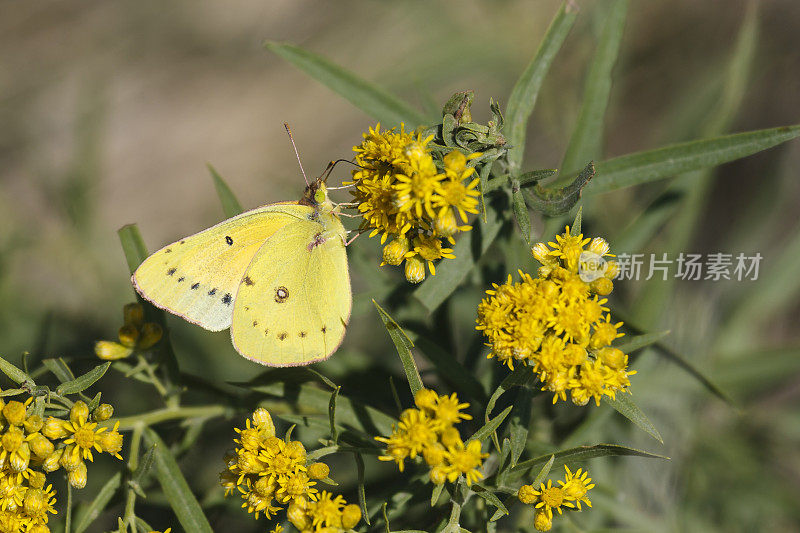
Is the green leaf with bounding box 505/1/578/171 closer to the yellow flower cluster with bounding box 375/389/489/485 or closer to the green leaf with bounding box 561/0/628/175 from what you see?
the green leaf with bounding box 561/0/628/175

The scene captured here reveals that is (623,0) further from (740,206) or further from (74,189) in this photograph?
(74,189)

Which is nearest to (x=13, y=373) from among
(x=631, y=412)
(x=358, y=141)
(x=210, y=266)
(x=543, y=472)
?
(x=210, y=266)

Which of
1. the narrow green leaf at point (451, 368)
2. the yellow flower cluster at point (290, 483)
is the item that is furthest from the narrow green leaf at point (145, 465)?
the narrow green leaf at point (451, 368)

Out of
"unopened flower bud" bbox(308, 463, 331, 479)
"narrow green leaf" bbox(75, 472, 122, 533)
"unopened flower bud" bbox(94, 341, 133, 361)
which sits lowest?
"narrow green leaf" bbox(75, 472, 122, 533)

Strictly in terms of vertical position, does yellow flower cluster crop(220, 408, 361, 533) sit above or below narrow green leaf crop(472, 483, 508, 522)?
below

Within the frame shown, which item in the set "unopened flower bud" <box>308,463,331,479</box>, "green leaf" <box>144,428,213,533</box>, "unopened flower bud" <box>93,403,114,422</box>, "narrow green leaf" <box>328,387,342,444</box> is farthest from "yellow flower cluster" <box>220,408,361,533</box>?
"unopened flower bud" <box>93,403,114,422</box>

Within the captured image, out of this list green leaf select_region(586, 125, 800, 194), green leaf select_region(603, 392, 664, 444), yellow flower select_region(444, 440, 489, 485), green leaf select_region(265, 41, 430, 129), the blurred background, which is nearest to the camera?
yellow flower select_region(444, 440, 489, 485)

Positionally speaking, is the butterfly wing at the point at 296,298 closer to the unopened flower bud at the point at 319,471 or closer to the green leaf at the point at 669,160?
the unopened flower bud at the point at 319,471

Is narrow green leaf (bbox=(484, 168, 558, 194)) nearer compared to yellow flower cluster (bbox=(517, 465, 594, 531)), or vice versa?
yellow flower cluster (bbox=(517, 465, 594, 531))
